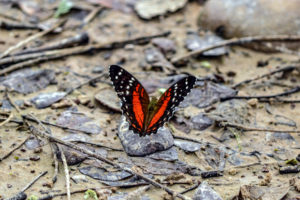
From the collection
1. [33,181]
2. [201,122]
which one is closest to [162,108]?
[201,122]

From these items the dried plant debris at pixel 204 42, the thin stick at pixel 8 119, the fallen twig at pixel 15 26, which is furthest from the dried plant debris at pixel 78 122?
the fallen twig at pixel 15 26

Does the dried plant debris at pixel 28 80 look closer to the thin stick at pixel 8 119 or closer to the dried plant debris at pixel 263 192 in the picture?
the thin stick at pixel 8 119

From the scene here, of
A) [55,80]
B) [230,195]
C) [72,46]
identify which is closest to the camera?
[230,195]

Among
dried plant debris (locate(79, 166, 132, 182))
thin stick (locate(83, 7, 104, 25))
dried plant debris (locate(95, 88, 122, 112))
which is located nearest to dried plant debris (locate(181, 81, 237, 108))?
dried plant debris (locate(95, 88, 122, 112))

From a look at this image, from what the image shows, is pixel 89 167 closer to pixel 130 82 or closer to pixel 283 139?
pixel 130 82

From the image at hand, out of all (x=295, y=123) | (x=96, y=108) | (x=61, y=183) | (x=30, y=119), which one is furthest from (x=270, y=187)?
(x=30, y=119)

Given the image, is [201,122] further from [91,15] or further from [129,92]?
[91,15]
